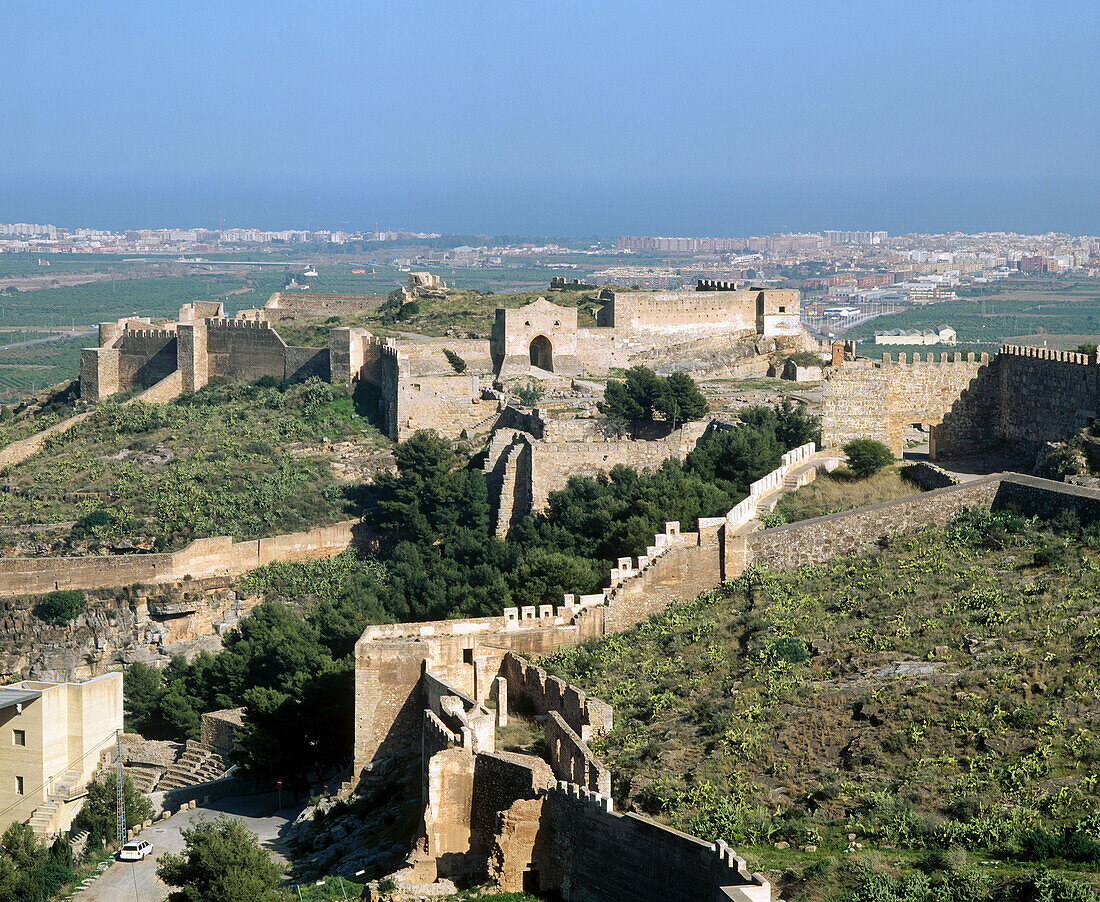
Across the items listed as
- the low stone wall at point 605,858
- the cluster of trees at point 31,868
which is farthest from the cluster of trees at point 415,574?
the low stone wall at point 605,858

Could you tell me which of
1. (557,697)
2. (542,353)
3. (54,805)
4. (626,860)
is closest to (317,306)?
(542,353)

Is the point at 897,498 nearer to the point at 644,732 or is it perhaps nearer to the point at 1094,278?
the point at 644,732

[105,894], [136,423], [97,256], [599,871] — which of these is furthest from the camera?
[97,256]

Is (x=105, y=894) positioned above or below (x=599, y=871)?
below

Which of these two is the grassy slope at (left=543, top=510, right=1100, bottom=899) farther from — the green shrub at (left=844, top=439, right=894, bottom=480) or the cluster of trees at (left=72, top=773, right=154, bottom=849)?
the cluster of trees at (left=72, top=773, right=154, bottom=849)

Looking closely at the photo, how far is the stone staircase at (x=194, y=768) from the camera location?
23.8 meters

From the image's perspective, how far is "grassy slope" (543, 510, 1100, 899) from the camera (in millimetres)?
12305

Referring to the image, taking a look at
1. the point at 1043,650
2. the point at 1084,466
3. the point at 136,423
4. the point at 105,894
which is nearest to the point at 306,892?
the point at 105,894

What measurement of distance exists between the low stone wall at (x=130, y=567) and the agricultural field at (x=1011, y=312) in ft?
102

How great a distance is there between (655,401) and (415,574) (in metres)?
6.29

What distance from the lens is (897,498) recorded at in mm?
19984

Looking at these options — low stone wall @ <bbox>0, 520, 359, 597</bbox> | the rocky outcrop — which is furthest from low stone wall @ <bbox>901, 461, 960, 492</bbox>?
low stone wall @ <bbox>0, 520, 359, 597</bbox>

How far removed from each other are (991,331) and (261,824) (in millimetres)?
47201

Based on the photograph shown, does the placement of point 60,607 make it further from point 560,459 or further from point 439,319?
point 439,319
